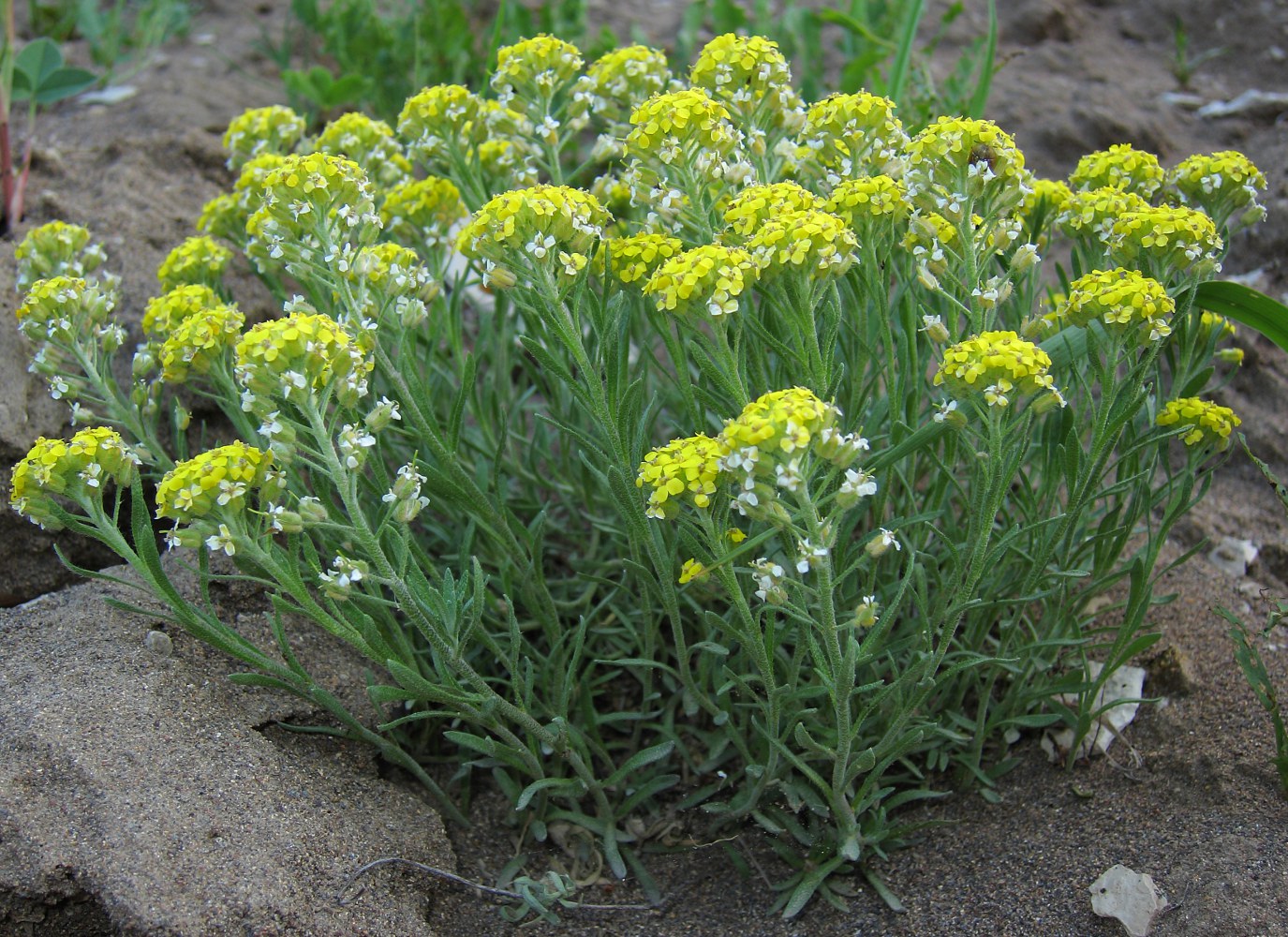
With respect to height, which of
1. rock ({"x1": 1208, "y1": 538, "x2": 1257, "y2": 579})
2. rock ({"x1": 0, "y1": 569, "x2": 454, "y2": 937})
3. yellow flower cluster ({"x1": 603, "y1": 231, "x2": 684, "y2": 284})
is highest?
yellow flower cluster ({"x1": 603, "y1": 231, "x2": 684, "y2": 284})

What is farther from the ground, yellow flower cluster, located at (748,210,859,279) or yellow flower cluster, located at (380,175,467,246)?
yellow flower cluster, located at (748,210,859,279)

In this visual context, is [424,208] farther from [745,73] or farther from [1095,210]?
[1095,210]

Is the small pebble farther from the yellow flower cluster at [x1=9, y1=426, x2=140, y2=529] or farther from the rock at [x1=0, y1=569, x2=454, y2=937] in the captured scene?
the yellow flower cluster at [x1=9, y1=426, x2=140, y2=529]

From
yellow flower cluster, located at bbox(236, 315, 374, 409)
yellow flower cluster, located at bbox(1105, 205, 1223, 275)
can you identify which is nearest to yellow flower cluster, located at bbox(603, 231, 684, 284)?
yellow flower cluster, located at bbox(236, 315, 374, 409)

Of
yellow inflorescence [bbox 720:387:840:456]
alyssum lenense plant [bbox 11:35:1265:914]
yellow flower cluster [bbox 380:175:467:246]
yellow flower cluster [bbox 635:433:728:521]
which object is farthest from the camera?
yellow flower cluster [bbox 380:175:467:246]

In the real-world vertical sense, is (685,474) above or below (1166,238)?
below

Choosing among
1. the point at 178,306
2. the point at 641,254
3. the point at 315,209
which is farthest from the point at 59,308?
the point at 641,254

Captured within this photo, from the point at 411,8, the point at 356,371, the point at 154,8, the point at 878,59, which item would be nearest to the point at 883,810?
the point at 356,371
